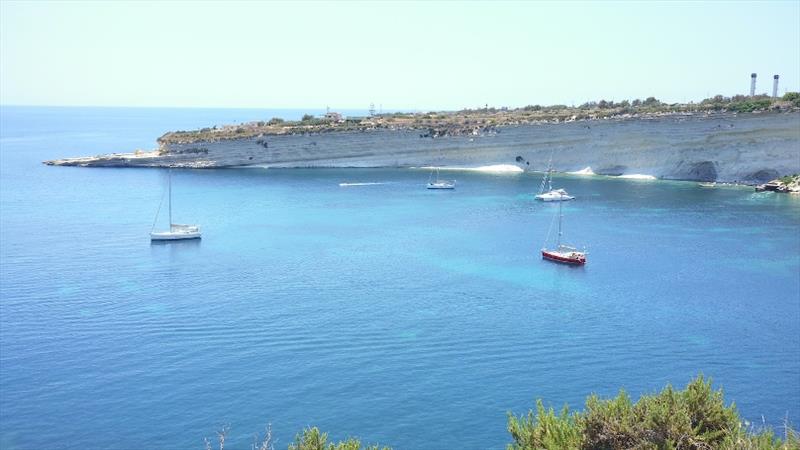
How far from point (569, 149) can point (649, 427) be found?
69017 mm

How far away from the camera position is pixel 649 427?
1354 cm

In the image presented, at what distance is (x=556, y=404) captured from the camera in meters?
21.6

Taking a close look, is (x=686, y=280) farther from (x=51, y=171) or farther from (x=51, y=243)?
(x=51, y=171)

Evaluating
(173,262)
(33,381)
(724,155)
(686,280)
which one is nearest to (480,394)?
(33,381)

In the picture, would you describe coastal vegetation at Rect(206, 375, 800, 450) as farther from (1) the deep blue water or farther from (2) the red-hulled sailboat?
(2) the red-hulled sailboat

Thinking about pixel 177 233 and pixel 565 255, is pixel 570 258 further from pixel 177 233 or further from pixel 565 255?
pixel 177 233

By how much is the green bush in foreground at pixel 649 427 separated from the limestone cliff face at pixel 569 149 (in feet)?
204

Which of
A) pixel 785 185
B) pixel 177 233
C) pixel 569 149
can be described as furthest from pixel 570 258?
pixel 569 149

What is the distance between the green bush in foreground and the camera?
525 inches

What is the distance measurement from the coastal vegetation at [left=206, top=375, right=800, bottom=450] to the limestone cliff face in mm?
62203

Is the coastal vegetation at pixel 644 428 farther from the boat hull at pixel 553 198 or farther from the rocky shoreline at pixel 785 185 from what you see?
the rocky shoreline at pixel 785 185

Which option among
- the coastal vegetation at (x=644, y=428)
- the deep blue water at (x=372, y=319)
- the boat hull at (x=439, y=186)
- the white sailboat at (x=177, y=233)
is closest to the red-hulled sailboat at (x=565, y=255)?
the deep blue water at (x=372, y=319)

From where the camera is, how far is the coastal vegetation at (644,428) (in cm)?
1334

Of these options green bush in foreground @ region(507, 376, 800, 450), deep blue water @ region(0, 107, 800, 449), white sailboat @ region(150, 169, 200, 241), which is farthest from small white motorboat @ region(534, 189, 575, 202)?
green bush in foreground @ region(507, 376, 800, 450)
